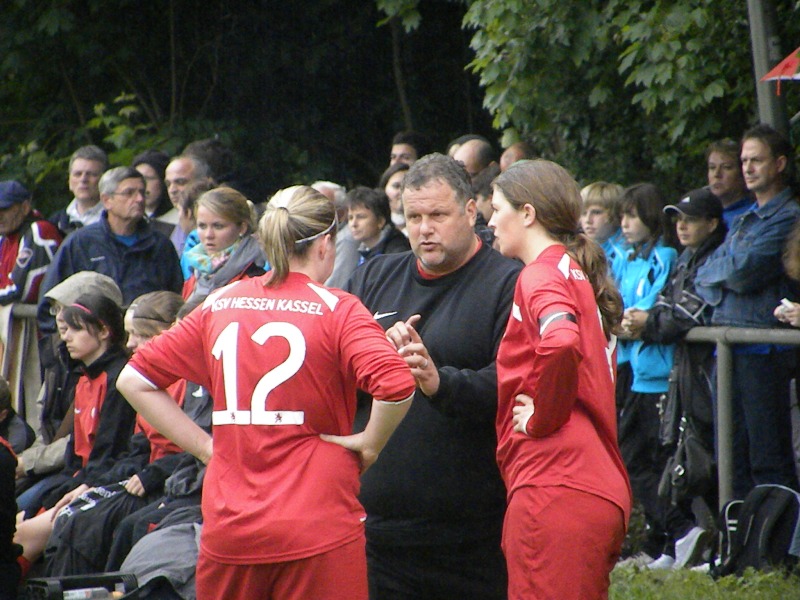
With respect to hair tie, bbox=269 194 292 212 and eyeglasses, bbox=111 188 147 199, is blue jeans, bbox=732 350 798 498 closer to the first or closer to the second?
hair tie, bbox=269 194 292 212

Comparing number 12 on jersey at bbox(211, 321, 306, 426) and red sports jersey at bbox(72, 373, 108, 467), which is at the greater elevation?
number 12 on jersey at bbox(211, 321, 306, 426)

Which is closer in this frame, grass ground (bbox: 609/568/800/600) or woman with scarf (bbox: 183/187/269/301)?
grass ground (bbox: 609/568/800/600)

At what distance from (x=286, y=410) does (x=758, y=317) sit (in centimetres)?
342

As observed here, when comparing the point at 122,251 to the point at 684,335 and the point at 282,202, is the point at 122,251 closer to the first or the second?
the point at 684,335

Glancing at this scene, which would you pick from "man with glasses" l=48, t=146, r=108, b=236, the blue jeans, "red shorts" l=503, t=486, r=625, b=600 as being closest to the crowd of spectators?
the blue jeans

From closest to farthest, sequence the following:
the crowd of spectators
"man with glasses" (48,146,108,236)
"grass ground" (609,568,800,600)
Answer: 1. the crowd of spectators
2. "grass ground" (609,568,800,600)
3. "man with glasses" (48,146,108,236)

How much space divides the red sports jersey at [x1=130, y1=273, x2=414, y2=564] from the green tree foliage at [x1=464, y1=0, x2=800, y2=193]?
454 centimetres

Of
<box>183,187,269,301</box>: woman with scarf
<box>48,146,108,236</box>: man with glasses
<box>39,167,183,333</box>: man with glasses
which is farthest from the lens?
<box>48,146,108,236</box>: man with glasses

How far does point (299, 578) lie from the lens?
144 inches

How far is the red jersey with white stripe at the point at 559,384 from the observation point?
361 centimetres

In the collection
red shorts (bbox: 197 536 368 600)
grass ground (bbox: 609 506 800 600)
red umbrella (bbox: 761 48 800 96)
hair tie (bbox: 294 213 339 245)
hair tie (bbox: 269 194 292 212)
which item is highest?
red umbrella (bbox: 761 48 800 96)

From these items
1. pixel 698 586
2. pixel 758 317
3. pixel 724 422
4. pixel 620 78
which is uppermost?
pixel 620 78

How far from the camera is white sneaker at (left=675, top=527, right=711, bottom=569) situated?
6.43 m

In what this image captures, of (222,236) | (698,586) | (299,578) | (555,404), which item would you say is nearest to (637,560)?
(698,586)
